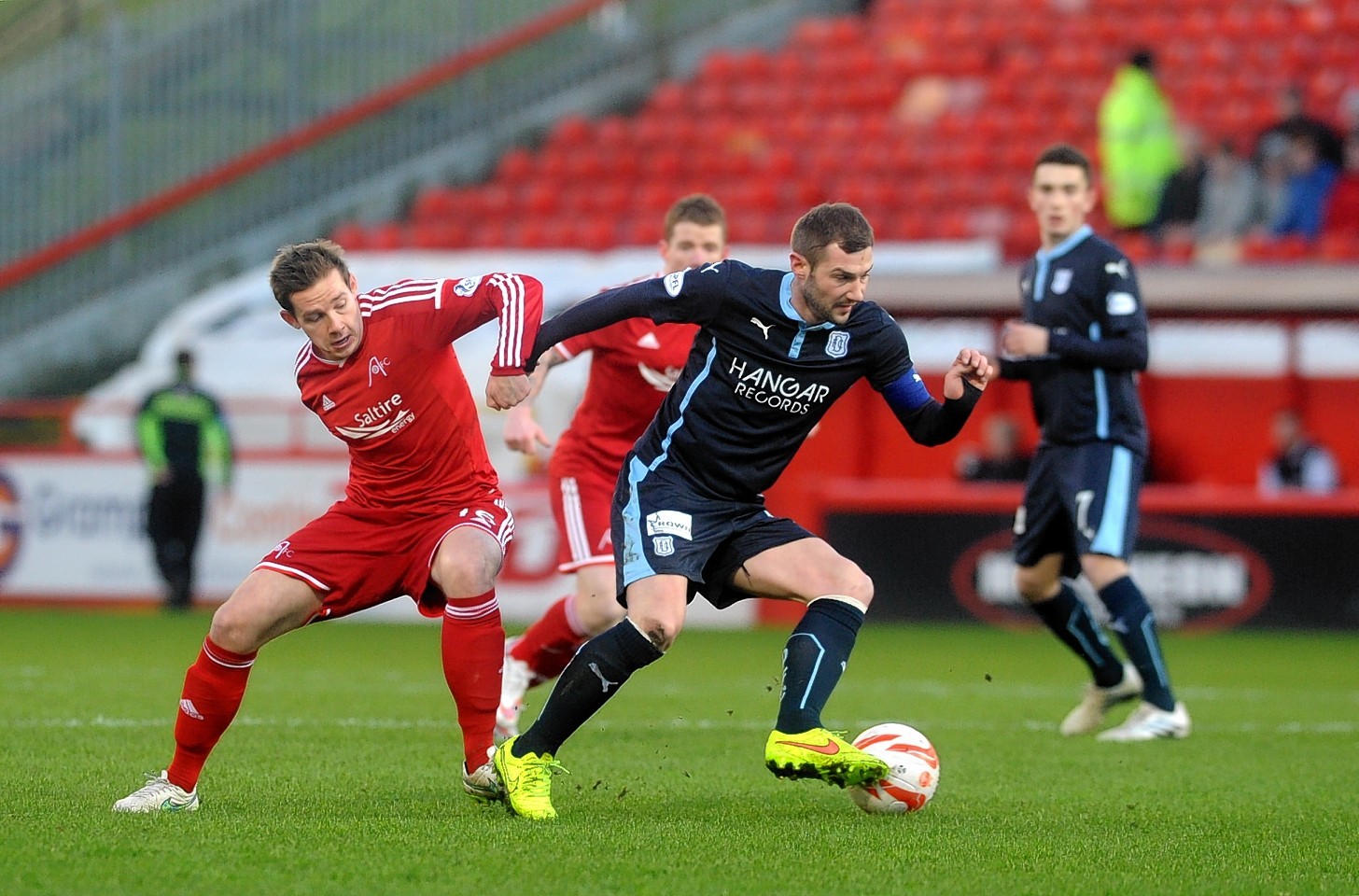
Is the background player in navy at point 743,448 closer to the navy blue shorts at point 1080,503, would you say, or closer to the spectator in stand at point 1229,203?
the navy blue shorts at point 1080,503

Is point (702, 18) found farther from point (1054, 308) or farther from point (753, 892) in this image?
point (753, 892)

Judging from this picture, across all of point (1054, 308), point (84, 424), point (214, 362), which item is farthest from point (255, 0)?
point (1054, 308)

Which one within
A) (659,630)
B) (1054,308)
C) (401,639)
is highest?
(1054,308)

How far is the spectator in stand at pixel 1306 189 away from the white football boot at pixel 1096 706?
907 centimetres

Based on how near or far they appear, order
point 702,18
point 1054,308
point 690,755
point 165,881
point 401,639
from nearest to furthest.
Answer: point 165,881
point 690,755
point 1054,308
point 401,639
point 702,18

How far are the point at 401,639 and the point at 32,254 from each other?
963 cm

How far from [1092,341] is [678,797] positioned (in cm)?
294

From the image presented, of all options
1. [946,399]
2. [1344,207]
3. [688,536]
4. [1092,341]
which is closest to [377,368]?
[688,536]

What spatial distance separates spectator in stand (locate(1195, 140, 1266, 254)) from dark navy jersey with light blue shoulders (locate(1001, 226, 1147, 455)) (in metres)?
8.57

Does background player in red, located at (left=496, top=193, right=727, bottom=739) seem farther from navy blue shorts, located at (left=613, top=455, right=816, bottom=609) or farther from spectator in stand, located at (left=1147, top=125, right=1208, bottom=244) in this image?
spectator in stand, located at (left=1147, top=125, right=1208, bottom=244)

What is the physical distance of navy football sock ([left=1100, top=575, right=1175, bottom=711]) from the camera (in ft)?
25.4

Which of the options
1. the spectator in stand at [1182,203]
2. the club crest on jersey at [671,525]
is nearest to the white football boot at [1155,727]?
the club crest on jersey at [671,525]

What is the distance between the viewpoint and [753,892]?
4367mm

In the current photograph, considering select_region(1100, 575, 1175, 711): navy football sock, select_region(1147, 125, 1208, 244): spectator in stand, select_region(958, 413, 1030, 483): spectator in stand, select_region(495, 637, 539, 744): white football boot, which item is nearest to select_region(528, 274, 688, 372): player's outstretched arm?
select_region(495, 637, 539, 744): white football boot
